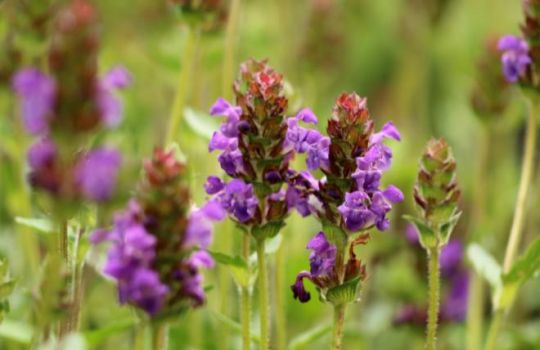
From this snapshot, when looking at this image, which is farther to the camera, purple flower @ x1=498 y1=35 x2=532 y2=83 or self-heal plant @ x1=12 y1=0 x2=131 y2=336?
purple flower @ x1=498 y1=35 x2=532 y2=83

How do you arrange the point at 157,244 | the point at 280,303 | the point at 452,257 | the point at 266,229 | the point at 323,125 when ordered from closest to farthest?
the point at 157,244, the point at 266,229, the point at 280,303, the point at 452,257, the point at 323,125

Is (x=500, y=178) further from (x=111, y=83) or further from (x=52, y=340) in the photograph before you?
(x=52, y=340)

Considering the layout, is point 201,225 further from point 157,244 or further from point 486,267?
point 486,267

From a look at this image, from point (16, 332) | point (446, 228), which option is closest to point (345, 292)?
point (446, 228)

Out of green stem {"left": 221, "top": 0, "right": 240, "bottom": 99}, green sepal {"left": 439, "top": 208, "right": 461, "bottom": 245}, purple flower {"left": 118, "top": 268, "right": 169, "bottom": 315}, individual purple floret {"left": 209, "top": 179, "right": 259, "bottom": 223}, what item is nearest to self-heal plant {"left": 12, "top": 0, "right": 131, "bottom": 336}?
purple flower {"left": 118, "top": 268, "right": 169, "bottom": 315}

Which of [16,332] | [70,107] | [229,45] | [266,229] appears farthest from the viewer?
[229,45]

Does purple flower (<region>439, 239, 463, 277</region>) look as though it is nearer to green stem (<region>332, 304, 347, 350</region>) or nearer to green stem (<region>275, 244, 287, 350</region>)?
green stem (<region>275, 244, 287, 350</region>)

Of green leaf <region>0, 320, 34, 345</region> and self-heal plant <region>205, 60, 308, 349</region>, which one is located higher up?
self-heal plant <region>205, 60, 308, 349</region>
